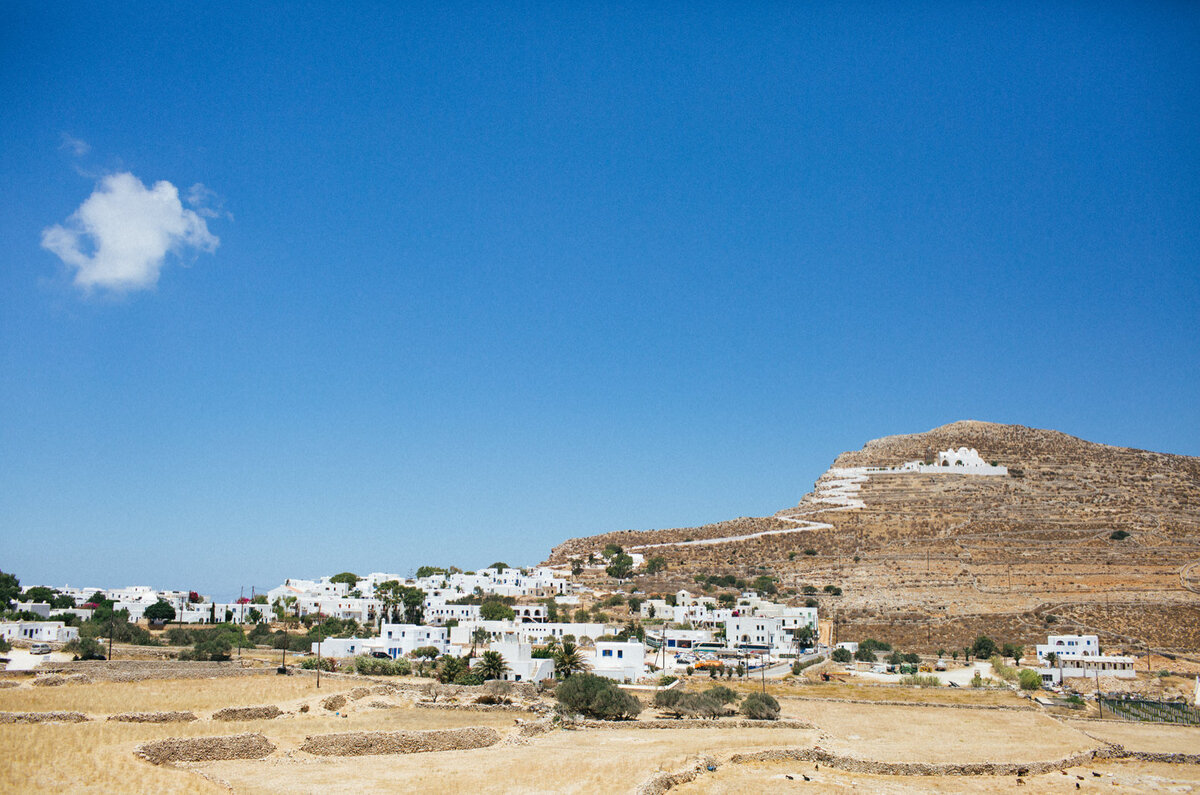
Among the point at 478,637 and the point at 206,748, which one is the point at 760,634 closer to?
the point at 478,637

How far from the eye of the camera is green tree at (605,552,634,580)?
279ft

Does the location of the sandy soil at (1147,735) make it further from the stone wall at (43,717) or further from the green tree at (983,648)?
the stone wall at (43,717)

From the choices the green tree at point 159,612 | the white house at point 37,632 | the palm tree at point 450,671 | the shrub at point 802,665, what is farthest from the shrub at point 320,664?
the shrub at point 802,665

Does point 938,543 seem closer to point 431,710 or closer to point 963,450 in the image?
point 963,450

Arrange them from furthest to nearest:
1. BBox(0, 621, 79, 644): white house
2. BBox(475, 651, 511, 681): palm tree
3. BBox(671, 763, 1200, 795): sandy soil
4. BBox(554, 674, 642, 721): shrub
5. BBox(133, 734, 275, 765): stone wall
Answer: BBox(0, 621, 79, 644): white house → BBox(475, 651, 511, 681): palm tree → BBox(554, 674, 642, 721): shrub → BBox(671, 763, 1200, 795): sandy soil → BBox(133, 734, 275, 765): stone wall

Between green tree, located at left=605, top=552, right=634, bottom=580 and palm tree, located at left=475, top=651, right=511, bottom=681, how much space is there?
4510 centimetres

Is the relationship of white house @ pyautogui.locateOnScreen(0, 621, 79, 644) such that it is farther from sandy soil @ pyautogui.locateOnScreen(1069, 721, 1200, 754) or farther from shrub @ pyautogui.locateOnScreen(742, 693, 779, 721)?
sandy soil @ pyautogui.locateOnScreen(1069, 721, 1200, 754)

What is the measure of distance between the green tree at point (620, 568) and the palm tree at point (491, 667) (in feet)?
148

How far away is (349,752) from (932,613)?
1952 inches

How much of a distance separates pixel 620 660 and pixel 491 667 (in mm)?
6969

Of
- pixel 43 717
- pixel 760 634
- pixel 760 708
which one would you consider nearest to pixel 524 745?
pixel 760 708

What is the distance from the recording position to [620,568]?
8562 cm

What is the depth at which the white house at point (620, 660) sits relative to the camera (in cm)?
4212

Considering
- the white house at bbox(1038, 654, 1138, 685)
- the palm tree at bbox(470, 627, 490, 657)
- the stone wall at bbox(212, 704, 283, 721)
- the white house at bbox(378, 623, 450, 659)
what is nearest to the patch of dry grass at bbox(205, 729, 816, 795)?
the stone wall at bbox(212, 704, 283, 721)
